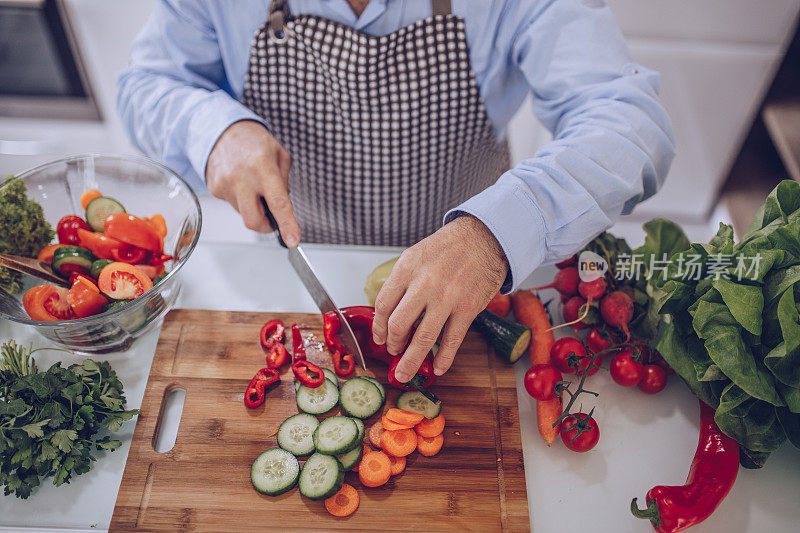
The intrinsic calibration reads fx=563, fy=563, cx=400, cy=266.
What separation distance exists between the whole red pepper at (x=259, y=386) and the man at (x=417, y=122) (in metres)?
0.25

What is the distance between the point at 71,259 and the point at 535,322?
3.37ft

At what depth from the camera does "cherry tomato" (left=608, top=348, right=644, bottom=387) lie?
120cm

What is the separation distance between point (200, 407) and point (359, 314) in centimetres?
39

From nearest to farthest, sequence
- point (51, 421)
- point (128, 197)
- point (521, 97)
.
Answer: point (51, 421), point (128, 197), point (521, 97)

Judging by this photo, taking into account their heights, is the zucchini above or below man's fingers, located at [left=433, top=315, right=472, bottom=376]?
below

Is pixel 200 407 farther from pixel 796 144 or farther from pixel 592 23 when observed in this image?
pixel 796 144

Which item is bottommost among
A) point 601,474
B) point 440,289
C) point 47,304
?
point 601,474

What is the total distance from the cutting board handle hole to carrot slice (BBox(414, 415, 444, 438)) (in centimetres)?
50

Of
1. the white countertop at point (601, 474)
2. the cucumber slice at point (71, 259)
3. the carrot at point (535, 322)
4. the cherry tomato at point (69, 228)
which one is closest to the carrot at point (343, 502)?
the white countertop at point (601, 474)

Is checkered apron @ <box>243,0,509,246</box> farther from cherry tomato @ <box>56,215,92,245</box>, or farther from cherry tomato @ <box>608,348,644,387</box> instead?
cherry tomato @ <box>608,348,644,387</box>

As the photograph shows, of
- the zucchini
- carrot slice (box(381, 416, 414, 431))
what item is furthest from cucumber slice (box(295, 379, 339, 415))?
the zucchini

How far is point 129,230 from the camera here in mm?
1246

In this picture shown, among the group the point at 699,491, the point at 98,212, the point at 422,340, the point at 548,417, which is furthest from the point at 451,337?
the point at 98,212

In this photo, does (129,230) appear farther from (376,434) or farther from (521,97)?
(521,97)
